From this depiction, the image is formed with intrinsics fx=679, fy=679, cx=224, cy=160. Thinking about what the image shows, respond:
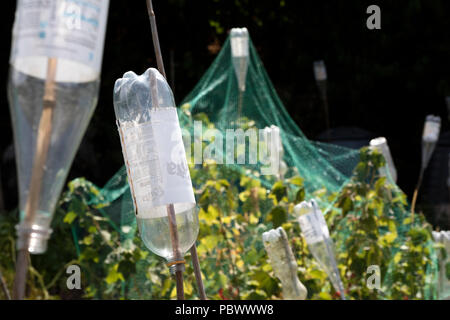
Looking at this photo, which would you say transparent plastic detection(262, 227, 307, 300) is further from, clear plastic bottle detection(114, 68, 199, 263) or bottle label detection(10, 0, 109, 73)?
bottle label detection(10, 0, 109, 73)

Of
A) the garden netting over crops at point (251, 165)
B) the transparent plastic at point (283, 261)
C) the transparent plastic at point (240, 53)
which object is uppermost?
the transparent plastic at point (240, 53)

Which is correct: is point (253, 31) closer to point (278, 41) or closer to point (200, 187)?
point (278, 41)

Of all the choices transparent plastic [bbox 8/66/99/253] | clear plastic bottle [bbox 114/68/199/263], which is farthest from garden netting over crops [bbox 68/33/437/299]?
transparent plastic [bbox 8/66/99/253]

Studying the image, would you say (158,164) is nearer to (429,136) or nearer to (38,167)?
(38,167)

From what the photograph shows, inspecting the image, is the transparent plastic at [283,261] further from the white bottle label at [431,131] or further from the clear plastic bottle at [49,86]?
the white bottle label at [431,131]

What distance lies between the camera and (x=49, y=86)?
59 cm

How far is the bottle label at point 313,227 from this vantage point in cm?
193

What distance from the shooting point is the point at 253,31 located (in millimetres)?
6117

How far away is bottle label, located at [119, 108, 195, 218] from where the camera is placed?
3.06 feet

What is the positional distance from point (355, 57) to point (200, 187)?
3.78 meters

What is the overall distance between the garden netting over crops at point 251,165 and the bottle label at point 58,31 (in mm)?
1699

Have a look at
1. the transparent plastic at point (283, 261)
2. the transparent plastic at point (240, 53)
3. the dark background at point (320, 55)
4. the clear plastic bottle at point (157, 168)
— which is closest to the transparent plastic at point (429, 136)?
the transparent plastic at point (240, 53)

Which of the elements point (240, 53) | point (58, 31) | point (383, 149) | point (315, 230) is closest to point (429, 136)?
point (383, 149)

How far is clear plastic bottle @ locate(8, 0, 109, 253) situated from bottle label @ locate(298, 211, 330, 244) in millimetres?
1339
